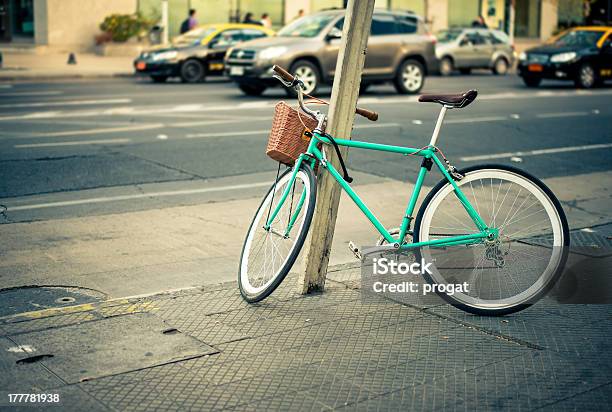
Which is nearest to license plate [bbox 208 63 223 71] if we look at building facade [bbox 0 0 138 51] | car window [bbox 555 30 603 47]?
car window [bbox 555 30 603 47]

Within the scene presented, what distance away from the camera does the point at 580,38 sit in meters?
24.5

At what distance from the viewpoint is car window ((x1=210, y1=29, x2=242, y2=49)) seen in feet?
82.0

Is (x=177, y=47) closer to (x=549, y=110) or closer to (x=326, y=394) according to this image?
(x=549, y=110)

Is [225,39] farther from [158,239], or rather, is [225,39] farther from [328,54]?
[158,239]

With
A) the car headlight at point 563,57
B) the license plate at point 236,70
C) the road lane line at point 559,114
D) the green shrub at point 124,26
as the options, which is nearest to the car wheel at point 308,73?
the license plate at point 236,70

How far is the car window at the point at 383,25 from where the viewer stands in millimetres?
21094

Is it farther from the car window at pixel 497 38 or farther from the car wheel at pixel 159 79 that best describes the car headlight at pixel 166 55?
the car window at pixel 497 38

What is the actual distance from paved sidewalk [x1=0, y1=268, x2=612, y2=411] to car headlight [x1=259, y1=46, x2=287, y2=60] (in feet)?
46.5

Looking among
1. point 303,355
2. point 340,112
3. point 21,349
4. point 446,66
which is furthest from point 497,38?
point 21,349

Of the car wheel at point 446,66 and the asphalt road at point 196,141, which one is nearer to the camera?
the asphalt road at point 196,141

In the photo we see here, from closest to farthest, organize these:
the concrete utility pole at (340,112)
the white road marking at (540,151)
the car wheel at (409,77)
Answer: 1. the concrete utility pole at (340,112)
2. the white road marking at (540,151)
3. the car wheel at (409,77)

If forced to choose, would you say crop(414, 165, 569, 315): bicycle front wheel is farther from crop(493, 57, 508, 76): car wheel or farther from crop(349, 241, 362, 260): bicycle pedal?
crop(493, 57, 508, 76): car wheel

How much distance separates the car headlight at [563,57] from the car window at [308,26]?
21.3 feet

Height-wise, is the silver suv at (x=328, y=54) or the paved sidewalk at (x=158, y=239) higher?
the silver suv at (x=328, y=54)
